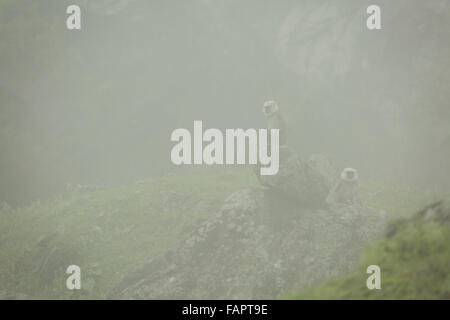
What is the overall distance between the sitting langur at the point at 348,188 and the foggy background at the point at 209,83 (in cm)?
1079

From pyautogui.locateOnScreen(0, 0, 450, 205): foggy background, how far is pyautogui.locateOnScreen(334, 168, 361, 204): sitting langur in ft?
35.4

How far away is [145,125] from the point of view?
111 feet

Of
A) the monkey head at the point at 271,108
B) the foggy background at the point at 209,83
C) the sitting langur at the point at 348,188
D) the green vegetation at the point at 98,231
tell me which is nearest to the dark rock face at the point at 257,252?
the sitting langur at the point at 348,188

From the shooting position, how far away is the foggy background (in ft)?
94.3

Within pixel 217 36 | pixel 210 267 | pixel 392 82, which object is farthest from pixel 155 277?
pixel 217 36

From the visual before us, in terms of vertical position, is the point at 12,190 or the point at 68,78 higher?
the point at 68,78

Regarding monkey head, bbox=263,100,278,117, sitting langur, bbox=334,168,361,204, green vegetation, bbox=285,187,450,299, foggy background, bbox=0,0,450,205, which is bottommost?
green vegetation, bbox=285,187,450,299

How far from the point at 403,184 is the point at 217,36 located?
19828mm

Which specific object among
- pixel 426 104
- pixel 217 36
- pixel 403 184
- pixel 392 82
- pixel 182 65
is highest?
pixel 217 36

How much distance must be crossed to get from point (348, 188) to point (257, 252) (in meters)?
5.64

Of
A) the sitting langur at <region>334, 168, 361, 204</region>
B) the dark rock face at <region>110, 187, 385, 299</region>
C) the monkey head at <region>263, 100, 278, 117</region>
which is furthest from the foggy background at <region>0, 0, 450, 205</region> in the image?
the dark rock face at <region>110, 187, 385, 299</region>

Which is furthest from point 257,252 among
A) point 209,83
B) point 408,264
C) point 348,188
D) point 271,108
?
point 209,83

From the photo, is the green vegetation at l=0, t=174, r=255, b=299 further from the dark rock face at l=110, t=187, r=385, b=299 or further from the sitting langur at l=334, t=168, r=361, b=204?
the sitting langur at l=334, t=168, r=361, b=204
